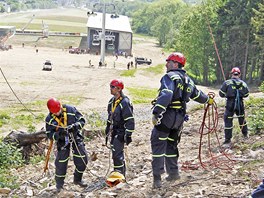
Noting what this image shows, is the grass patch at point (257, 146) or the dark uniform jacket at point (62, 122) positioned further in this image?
the grass patch at point (257, 146)

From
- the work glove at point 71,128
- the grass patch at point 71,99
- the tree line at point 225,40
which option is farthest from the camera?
the tree line at point 225,40

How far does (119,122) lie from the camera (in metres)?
8.39

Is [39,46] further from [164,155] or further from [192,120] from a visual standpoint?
[164,155]

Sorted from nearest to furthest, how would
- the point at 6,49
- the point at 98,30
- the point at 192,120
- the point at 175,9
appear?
the point at 192,120 → the point at 6,49 → the point at 98,30 → the point at 175,9

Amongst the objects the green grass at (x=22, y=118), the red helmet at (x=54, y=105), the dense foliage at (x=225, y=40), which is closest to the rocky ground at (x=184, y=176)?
the red helmet at (x=54, y=105)

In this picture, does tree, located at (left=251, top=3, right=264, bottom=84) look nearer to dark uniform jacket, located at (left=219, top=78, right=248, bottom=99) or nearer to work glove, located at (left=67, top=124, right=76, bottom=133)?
dark uniform jacket, located at (left=219, top=78, right=248, bottom=99)

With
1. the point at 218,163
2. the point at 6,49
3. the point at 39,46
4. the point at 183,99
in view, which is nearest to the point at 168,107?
the point at 183,99

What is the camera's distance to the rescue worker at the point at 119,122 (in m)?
8.20

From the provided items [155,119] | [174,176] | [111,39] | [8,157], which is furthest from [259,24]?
[111,39]

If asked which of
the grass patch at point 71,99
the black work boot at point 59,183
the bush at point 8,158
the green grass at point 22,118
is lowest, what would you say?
the grass patch at point 71,99

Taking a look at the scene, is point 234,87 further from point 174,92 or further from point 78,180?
point 78,180

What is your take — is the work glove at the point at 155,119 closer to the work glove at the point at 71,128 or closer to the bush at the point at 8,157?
the work glove at the point at 71,128

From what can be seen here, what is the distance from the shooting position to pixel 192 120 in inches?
641

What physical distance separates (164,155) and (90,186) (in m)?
1.93
